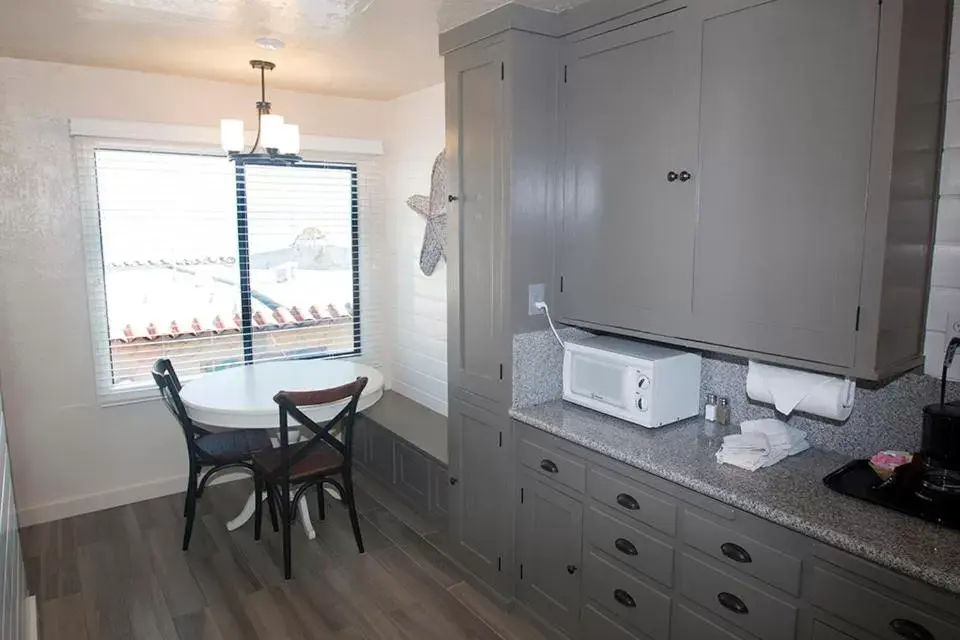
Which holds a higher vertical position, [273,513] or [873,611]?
[873,611]

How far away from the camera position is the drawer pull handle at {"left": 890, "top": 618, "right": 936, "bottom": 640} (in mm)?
1485

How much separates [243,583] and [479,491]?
3.95ft

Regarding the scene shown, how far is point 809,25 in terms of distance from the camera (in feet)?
5.87

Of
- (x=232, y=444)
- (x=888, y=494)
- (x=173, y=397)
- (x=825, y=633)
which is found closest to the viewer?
(x=825, y=633)

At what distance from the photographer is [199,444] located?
11.4 ft

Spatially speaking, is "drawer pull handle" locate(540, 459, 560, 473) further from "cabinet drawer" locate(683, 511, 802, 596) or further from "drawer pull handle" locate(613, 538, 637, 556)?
"cabinet drawer" locate(683, 511, 802, 596)

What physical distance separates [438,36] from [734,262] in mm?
1683

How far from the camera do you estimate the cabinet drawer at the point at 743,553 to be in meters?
1.74

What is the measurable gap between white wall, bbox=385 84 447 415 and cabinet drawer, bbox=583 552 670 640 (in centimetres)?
190

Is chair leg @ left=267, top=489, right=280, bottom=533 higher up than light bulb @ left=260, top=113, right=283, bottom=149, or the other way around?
light bulb @ left=260, top=113, right=283, bottom=149

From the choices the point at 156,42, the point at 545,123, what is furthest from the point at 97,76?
the point at 545,123

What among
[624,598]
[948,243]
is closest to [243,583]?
[624,598]

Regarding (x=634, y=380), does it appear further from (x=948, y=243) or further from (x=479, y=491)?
(x=948, y=243)

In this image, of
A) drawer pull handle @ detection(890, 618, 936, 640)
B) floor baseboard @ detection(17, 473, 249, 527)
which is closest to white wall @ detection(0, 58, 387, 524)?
floor baseboard @ detection(17, 473, 249, 527)
